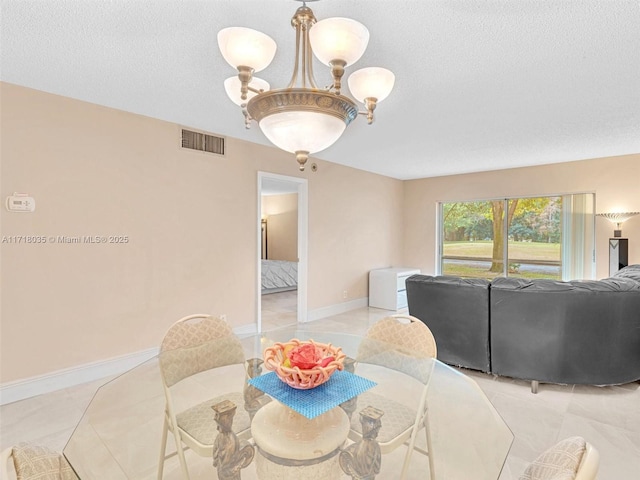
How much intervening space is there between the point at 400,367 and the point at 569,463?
1284 mm

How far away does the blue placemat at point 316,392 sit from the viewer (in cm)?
125

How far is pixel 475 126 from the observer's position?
11.7ft

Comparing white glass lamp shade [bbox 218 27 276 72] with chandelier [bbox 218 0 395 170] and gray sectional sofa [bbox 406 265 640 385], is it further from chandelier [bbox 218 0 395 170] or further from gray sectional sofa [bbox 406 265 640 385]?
gray sectional sofa [bbox 406 265 640 385]

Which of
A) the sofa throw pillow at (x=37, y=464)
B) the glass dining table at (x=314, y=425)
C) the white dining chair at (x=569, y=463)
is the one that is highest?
the white dining chair at (x=569, y=463)

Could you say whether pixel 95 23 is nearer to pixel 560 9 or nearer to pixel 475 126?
pixel 560 9

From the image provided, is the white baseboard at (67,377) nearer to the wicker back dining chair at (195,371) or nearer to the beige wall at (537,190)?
the wicker back dining chair at (195,371)

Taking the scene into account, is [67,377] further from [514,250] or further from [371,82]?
[514,250]

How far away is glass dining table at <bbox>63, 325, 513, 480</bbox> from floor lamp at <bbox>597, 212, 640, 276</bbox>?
3.86 meters

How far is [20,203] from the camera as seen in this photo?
2645mm

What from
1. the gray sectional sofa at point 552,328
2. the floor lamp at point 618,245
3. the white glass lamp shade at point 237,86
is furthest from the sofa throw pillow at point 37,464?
the floor lamp at point 618,245

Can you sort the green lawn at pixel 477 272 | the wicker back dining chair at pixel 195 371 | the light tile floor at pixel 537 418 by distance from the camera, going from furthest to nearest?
the green lawn at pixel 477 272, the light tile floor at pixel 537 418, the wicker back dining chair at pixel 195 371

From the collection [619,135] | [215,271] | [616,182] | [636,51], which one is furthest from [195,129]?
[616,182]

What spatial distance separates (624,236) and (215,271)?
5.73 metres

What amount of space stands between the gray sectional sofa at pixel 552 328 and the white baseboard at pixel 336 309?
2428mm
